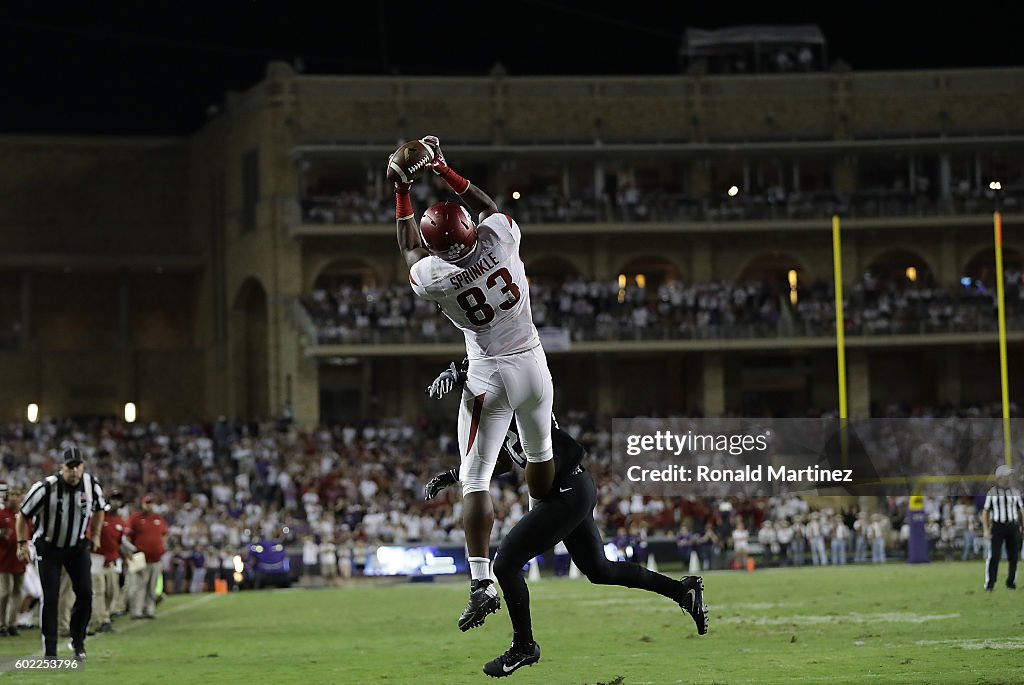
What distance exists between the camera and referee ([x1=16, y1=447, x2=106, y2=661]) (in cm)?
1446

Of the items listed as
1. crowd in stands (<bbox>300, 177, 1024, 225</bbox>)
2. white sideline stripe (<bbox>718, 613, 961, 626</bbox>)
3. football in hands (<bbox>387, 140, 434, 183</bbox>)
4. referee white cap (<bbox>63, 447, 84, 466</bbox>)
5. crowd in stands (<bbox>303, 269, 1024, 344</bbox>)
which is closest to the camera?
football in hands (<bbox>387, 140, 434, 183</bbox>)

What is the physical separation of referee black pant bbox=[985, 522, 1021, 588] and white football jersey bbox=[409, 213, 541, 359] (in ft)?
41.6

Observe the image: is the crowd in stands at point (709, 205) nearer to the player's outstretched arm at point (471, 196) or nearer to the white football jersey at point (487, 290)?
the player's outstretched arm at point (471, 196)

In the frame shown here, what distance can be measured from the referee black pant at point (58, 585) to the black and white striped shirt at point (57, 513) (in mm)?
95

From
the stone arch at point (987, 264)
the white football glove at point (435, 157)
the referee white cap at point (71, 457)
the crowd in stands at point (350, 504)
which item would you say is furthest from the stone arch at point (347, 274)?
the white football glove at point (435, 157)

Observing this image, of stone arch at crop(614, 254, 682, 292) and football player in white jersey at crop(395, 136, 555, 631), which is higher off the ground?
stone arch at crop(614, 254, 682, 292)

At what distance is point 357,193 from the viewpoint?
51.7 metres

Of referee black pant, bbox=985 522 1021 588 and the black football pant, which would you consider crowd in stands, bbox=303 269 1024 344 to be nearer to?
referee black pant, bbox=985 522 1021 588

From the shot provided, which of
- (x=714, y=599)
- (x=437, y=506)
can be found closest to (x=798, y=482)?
(x=437, y=506)

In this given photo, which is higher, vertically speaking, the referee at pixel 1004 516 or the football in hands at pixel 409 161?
the football in hands at pixel 409 161

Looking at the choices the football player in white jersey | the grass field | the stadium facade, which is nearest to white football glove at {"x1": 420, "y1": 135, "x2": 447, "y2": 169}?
the football player in white jersey

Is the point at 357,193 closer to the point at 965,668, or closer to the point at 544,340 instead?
the point at 544,340

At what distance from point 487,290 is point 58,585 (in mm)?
7143

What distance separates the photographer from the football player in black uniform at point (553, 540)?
9.55 meters
